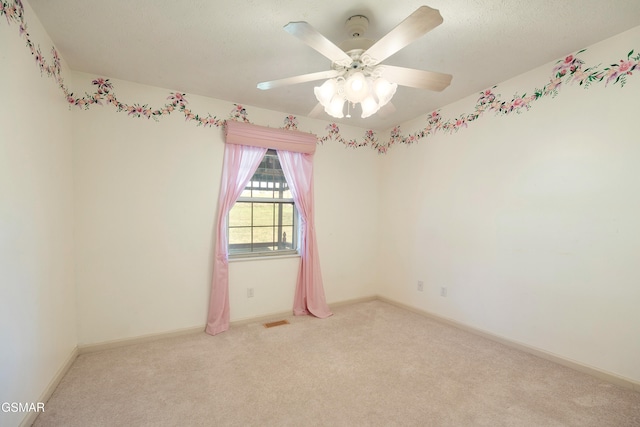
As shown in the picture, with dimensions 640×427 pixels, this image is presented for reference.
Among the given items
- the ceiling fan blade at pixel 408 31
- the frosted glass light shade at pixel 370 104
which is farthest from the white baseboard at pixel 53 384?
the ceiling fan blade at pixel 408 31

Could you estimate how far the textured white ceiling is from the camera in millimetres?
1526

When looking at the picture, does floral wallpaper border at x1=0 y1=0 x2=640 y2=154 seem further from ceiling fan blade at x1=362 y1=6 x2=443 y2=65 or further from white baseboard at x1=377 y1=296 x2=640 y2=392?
white baseboard at x1=377 y1=296 x2=640 y2=392

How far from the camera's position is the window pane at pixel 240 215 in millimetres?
2973

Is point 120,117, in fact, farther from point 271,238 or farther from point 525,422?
point 525,422

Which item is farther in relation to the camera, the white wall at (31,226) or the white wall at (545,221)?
the white wall at (545,221)

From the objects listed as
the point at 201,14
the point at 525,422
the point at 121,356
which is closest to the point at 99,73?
the point at 201,14

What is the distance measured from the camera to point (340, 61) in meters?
1.40

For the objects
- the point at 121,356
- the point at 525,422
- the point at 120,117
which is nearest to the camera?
the point at 525,422

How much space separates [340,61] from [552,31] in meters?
1.50

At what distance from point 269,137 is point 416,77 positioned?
70.8 inches

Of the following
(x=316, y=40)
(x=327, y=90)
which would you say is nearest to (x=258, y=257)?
(x=327, y=90)

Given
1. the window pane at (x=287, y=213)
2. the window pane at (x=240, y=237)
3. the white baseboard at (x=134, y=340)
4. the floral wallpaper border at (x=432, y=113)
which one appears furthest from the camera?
the window pane at (x=287, y=213)

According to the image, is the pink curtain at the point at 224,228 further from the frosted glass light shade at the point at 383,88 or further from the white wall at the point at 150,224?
the frosted glass light shade at the point at 383,88
